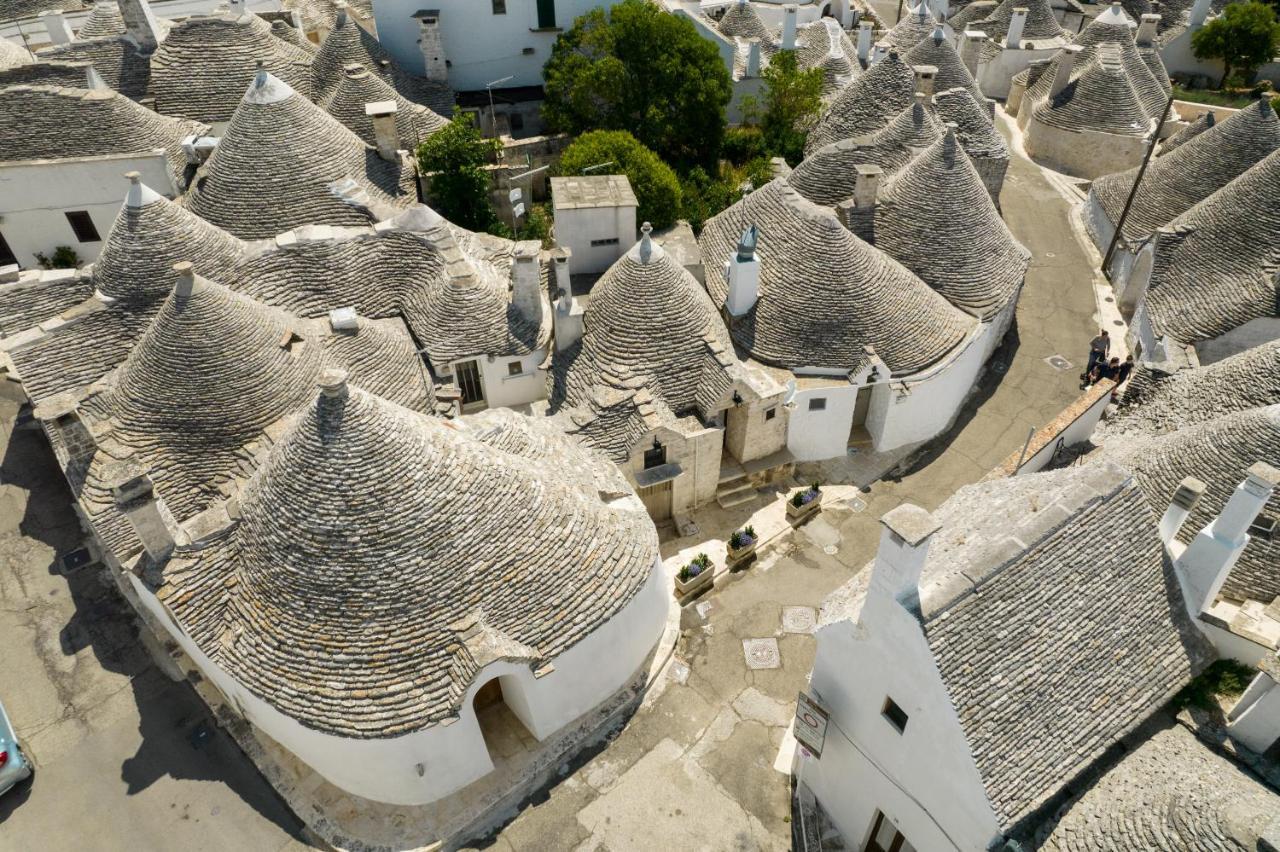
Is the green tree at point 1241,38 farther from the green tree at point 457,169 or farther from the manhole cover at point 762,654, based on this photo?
the manhole cover at point 762,654

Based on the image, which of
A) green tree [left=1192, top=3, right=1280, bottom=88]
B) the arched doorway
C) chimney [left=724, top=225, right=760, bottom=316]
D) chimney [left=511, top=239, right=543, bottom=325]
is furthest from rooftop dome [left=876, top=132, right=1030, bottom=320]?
green tree [left=1192, top=3, right=1280, bottom=88]

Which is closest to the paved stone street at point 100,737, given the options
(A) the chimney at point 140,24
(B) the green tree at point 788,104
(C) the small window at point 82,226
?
(C) the small window at point 82,226

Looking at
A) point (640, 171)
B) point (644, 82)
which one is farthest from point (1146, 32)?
point (640, 171)

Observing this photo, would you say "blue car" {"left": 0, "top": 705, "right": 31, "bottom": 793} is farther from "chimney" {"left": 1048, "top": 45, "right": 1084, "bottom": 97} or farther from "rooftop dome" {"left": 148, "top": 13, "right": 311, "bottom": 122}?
"chimney" {"left": 1048, "top": 45, "right": 1084, "bottom": 97}

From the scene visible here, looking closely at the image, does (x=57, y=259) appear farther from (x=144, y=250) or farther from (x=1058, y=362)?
(x=1058, y=362)

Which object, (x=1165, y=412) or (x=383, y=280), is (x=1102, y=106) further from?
(x=383, y=280)
